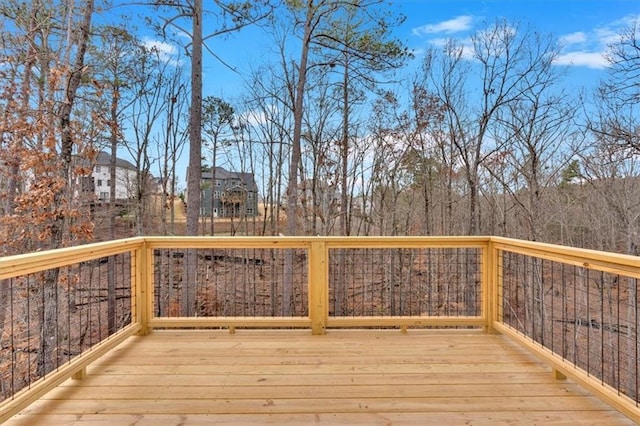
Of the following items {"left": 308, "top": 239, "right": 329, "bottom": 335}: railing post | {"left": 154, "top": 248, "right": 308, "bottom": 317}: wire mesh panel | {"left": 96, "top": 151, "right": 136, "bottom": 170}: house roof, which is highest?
{"left": 96, "top": 151, "right": 136, "bottom": 170}: house roof

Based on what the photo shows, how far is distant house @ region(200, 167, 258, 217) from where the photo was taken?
1338cm

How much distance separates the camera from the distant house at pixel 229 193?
43.9 feet

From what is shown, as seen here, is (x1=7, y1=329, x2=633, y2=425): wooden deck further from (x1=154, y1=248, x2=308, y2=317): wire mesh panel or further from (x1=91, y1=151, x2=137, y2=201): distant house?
(x1=91, y1=151, x2=137, y2=201): distant house

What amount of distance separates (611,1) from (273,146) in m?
→ 8.70

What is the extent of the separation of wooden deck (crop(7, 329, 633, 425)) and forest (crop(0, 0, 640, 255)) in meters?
4.98

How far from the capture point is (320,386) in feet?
7.88

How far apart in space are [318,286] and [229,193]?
1085cm

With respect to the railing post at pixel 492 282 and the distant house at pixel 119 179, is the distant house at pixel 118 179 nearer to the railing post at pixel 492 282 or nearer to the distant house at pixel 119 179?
the distant house at pixel 119 179

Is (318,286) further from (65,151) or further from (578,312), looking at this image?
(65,151)

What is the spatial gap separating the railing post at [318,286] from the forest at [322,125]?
4.69m

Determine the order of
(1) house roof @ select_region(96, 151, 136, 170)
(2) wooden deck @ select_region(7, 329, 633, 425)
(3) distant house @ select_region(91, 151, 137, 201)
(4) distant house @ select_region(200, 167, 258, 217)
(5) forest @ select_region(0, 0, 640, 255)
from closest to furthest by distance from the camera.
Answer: (2) wooden deck @ select_region(7, 329, 633, 425), (5) forest @ select_region(0, 0, 640, 255), (3) distant house @ select_region(91, 151, 137, 201), (1) house roof @ select_region(96, 151, 136, 170), (4) distant house @ select_region(200, 167, 258, 217)

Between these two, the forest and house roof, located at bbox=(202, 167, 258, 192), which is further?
house roof, located at bbox=(202, 167, 258, 192)

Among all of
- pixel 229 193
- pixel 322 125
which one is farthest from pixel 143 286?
pixel 229 193

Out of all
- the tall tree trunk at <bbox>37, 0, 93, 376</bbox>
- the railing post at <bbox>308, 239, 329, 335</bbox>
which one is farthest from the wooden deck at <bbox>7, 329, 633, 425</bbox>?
the tall tree trunk at <bbox>37, 0, 93, 376</bbox>
